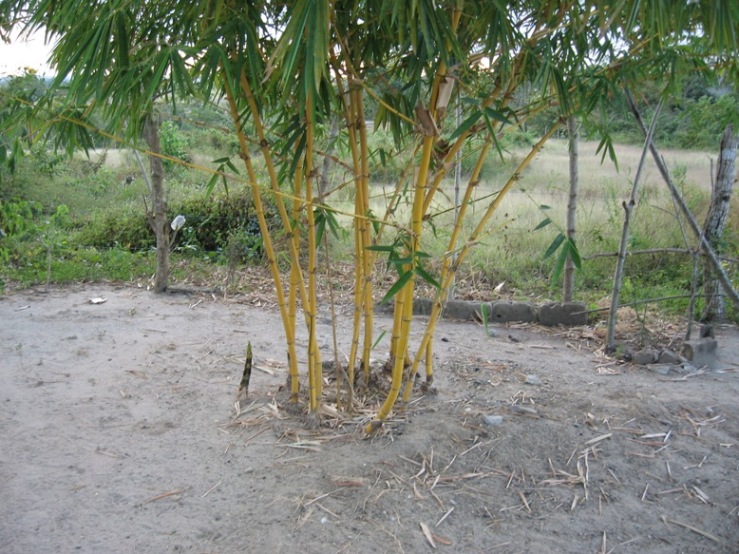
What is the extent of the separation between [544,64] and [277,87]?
1.10 metres

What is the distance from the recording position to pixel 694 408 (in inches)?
144

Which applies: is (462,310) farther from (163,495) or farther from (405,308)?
(163,495)

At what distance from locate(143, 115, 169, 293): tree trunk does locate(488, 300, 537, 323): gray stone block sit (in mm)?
2762

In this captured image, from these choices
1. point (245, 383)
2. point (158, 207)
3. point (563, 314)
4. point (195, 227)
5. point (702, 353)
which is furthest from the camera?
point (195, 227)

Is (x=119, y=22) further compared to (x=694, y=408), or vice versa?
(x=694, y=408)

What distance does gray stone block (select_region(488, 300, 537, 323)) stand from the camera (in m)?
5.59

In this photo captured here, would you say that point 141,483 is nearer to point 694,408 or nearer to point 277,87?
point 277,87

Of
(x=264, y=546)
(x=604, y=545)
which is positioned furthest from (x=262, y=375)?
(x=604, y=545)

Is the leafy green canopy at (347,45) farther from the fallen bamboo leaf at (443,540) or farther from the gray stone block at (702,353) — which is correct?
the gray stone block at (702,353)

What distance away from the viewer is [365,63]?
310 cm

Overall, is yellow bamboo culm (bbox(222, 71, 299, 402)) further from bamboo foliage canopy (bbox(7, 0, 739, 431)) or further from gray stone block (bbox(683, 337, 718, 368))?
gray stone block (bbox(683, 337, 718, 368))

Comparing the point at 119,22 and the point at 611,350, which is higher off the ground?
the point at 119,22

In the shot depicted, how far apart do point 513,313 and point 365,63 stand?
302 centimetres

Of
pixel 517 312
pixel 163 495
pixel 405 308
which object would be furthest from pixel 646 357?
pixel 163 495
